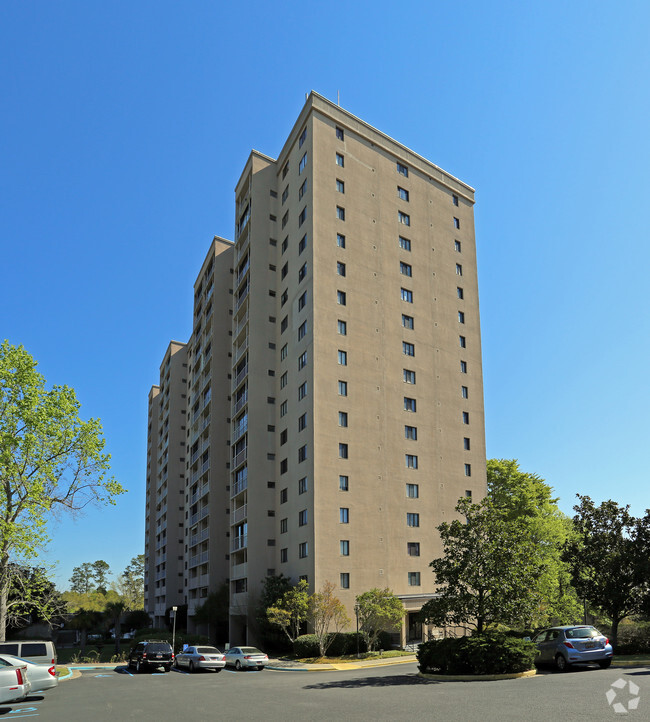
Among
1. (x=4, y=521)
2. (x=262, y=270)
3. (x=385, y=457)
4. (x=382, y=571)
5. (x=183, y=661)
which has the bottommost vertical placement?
(x=183, y=661)

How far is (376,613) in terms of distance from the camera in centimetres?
4009

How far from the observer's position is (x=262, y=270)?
5900 centimetres

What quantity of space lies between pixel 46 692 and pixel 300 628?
22.3 m

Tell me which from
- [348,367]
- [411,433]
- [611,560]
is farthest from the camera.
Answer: [411,433]

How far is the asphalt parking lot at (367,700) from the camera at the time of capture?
584 inches

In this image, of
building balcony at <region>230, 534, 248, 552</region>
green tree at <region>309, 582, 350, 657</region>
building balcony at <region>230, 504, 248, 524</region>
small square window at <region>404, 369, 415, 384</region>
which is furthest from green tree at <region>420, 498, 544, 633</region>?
building balcony at <region>230, 504, 248, 524</region>

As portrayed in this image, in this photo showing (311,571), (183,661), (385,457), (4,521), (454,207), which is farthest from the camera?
(454,207)

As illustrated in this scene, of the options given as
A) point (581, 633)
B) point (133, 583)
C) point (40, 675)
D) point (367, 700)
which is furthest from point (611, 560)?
point (133, 583)

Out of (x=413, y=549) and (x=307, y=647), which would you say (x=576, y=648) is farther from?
(x=413, y=549)

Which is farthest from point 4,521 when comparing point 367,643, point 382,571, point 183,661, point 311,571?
point 382,571

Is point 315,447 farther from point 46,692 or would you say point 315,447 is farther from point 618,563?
point 46,692

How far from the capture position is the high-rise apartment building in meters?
47.5

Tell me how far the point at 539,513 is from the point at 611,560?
25.2m

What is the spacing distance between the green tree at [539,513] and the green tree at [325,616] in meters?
20.2
